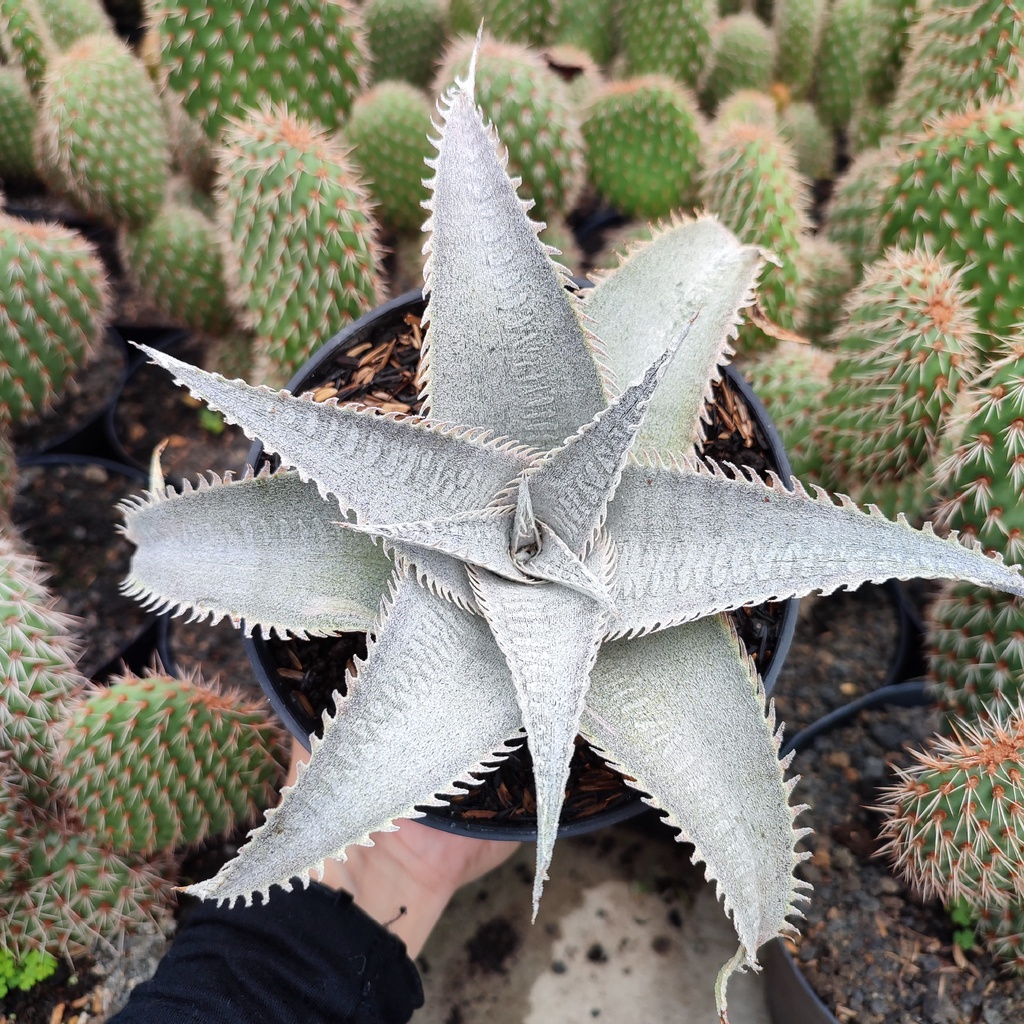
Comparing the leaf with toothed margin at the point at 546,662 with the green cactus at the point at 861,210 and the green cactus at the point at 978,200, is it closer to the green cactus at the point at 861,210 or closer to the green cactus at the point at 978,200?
the green cactus at the point at 978,200

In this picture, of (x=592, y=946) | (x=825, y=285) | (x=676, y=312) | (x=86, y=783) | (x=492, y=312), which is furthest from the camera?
(x=825, y=285)

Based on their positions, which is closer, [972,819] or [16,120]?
[972,819]

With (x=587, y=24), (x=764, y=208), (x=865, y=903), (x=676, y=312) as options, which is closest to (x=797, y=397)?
(x=764, y=208)

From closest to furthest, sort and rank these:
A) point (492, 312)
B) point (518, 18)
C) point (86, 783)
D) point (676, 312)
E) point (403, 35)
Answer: point (492, 312) < point (676, 312) < point (86, 783) < point (518, 18) < point (403, 35)

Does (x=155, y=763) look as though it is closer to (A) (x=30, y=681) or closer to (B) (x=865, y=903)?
(A) (x=30, y=681)

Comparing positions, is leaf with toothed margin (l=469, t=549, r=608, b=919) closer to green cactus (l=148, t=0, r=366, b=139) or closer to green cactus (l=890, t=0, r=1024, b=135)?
green cactus (l=148, t=0, r=366, b=139)

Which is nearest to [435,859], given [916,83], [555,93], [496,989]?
[496,989]

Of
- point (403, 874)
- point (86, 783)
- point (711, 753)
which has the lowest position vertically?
point (403, 874)
